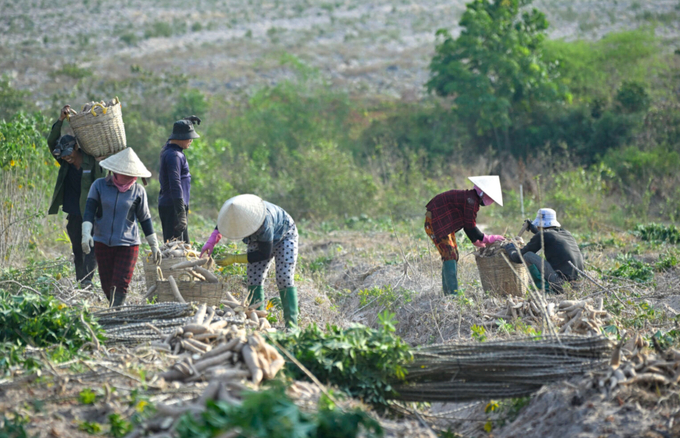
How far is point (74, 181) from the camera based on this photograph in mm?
7074

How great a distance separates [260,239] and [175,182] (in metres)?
1.76

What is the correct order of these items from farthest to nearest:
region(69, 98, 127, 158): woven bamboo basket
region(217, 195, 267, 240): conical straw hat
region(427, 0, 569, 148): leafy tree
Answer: region(427, 0, 569, 148): leafy tree → region(69, 98, 127, 158): woven bamboo basket → region(217, 195, 267, 240): conical straw hat

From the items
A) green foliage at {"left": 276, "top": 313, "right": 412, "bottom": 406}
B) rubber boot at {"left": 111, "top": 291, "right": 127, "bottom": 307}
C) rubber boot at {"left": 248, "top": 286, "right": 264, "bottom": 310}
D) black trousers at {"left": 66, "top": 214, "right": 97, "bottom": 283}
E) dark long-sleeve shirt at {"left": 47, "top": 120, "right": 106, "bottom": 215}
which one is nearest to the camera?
green foliage at {"left": 276, "top": 313, "right": 412, "bottom": 406}

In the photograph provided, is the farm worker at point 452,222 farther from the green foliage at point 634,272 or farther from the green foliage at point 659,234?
the green foliage at point 659,234

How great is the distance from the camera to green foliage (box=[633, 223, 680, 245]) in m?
10.6

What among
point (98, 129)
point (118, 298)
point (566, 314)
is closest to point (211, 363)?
point (118, 298)

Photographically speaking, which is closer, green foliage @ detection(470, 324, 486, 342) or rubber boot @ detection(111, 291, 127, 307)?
green foliage @ detection(470, 324, 486, 342)

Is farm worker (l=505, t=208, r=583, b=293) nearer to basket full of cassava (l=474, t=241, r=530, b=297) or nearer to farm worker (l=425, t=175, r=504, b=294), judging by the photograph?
basket full of cassava (l=474, t=241, r=530, b=297)

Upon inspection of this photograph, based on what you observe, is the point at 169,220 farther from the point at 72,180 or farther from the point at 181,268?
the point at 181,268

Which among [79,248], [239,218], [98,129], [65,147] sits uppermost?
[98,129]

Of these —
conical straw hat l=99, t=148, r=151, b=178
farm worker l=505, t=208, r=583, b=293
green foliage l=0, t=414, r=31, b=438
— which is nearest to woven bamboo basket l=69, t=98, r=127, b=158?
conical straw hat l=99, t=148, r=151, b=178

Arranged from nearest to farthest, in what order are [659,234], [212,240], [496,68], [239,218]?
[239,218] → [212,240] → [659,234] → [496,68]

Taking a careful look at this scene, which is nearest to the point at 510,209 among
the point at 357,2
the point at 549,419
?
the point at 549,419

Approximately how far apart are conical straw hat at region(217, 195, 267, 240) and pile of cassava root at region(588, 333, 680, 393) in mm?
2762
